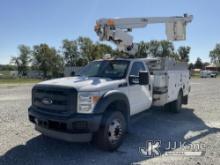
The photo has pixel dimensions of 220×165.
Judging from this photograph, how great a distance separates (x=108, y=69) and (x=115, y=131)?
5.78 ft

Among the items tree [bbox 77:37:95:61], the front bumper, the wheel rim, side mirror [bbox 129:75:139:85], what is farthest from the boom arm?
tree [bbox 77:37:95:61]

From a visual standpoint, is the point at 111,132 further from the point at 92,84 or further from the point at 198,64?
the point at 198,64

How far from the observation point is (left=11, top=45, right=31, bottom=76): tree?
80.9 metres

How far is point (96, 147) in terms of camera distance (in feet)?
18.8

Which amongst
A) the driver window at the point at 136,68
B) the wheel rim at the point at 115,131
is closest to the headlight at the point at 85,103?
the wheel rim at the point at 115,131

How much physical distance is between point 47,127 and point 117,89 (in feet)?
5.46

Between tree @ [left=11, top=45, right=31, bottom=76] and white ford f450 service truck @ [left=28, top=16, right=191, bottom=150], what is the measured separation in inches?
3052

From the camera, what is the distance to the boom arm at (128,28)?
25.1 feet

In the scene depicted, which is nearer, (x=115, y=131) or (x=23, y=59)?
(x=115, y=131)

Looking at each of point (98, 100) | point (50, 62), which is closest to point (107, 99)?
point (98, 100)

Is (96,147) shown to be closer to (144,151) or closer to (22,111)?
(144,151)

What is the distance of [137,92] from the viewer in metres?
6.67

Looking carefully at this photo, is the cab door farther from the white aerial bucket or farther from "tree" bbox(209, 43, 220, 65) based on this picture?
"tree" bbox(209, 43, 220, 65)

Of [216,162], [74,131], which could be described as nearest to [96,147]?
[74,131]
